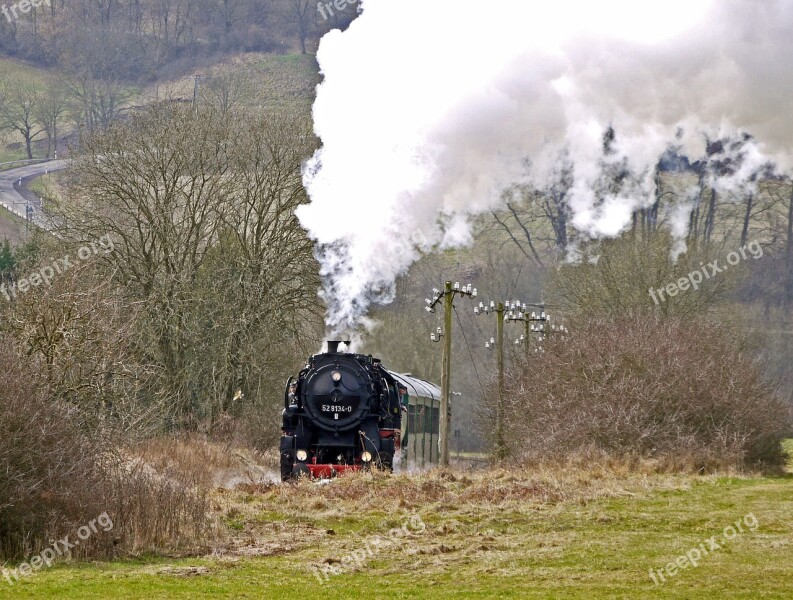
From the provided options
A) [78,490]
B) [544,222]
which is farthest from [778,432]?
[544,222]

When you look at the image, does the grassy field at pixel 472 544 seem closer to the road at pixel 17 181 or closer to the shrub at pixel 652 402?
the shrub at pixel 652 402

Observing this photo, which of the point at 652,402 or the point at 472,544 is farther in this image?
the point at 652,402

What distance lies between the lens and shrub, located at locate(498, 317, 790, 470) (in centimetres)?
3191

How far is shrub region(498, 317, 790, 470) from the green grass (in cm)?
923

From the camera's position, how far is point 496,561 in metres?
15.9

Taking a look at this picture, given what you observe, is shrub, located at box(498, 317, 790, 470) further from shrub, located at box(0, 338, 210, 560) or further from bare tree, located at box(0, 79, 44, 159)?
bare tree, located at box(0, 79, 44, 159)

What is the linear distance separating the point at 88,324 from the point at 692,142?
1400cm

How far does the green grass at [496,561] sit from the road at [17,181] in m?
78.6

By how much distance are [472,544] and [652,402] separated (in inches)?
642

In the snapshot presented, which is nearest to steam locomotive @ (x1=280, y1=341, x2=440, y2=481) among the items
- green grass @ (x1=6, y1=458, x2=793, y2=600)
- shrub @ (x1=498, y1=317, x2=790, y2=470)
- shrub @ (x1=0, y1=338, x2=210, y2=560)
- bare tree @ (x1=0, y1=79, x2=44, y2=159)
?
green grass @ (x1=6, y1=458, x2=793, y2=600)

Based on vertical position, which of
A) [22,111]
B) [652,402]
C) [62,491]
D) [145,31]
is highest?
[145,31]

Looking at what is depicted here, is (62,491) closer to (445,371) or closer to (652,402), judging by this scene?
(652,402)

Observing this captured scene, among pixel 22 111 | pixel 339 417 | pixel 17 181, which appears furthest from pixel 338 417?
pixel 22 111

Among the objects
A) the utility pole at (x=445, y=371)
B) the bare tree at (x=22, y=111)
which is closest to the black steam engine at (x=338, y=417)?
the utility pole at (x=445, y=371)
